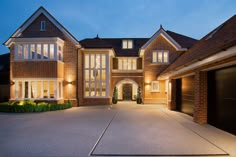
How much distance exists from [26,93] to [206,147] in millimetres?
15524

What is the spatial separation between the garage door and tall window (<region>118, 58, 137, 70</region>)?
50.4 feet

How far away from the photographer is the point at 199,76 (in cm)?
905

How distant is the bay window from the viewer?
16.4 meters

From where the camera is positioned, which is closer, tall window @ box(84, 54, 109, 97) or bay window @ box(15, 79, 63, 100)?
bay window @ box(15, 79, 63, 100)

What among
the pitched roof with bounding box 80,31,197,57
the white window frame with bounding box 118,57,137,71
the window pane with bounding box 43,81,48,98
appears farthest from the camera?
the white window frame with bounding box 118,57,137,71

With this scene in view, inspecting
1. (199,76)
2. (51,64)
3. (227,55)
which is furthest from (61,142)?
(51,64)

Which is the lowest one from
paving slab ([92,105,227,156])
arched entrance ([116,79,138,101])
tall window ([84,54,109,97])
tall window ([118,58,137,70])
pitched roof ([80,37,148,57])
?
paving slab ([92,105,227,156])

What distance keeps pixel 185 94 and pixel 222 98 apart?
4637 mm

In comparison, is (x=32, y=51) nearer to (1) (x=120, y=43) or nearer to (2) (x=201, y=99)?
(1) (x=120, y=43)

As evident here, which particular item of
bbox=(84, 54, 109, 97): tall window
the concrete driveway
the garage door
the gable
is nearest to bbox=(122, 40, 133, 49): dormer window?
bbox=(84, 54, 109, 97): tall window

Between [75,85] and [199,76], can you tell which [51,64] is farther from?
[199,76]

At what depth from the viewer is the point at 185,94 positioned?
40.6ft

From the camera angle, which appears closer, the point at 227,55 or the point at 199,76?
the point at 227,55

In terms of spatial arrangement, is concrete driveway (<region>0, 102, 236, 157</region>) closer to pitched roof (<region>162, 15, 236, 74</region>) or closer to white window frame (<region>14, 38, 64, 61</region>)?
pitched roof (<region>162, 15, 236, 74</region>)
